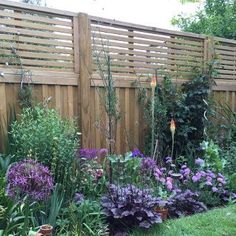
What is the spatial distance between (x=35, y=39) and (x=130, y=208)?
2176 millimetres

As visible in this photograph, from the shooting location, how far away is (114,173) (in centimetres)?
383

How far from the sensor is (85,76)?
448 cm

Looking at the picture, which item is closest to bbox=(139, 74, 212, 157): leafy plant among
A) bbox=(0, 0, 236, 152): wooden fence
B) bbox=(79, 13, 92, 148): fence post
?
bbox=(0, 0, 236, 152): wooden fence

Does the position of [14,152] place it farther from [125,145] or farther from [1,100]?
[125,145]

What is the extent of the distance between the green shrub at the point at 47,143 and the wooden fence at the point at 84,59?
392 millimetres

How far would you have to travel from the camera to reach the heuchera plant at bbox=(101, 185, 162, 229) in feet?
10.4

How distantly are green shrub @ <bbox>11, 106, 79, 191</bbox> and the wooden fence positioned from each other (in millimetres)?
392

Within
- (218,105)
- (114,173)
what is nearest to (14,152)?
(114,173)

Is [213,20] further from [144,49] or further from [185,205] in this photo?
[185,205]

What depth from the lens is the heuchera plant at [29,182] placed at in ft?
7.43

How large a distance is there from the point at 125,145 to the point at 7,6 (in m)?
2.44

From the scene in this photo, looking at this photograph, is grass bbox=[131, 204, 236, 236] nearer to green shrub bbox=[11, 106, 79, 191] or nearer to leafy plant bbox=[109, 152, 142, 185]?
leafy plant bbox=[109, 152, 142, 185]

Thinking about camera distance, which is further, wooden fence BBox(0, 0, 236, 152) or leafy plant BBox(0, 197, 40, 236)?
wooden fence BBox(0, 0, 236, 152)

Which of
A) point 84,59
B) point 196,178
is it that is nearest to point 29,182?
point 196,178
